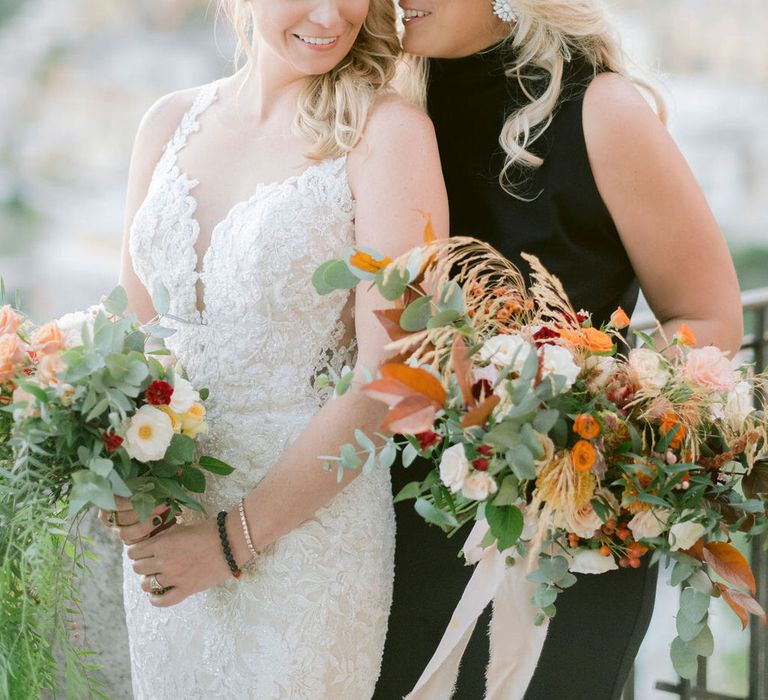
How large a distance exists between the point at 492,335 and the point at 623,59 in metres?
0.83

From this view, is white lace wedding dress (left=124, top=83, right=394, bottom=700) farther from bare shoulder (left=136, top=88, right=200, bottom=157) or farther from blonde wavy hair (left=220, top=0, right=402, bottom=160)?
bare shoulder (left=136, top=88, right=200, bottom=157)

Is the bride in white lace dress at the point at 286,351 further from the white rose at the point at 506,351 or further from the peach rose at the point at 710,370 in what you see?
the peach rose at the point at 710,370

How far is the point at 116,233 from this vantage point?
968 cm

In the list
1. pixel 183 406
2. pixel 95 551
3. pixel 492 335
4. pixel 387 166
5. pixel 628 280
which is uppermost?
pixel 387 166

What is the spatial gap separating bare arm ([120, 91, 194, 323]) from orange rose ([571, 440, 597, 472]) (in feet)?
3.50

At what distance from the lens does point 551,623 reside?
6.05 feet

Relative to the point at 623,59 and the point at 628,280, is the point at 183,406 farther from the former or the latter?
the point at 623,59

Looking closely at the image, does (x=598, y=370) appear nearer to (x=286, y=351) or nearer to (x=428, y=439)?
(x=428, y=439)

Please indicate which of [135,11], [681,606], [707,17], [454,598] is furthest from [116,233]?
[681,606]

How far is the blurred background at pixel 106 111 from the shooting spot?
8562 mm

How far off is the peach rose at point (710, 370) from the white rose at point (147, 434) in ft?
2.45

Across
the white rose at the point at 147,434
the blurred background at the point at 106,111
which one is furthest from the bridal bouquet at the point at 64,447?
the blurred background at the point at 106,111

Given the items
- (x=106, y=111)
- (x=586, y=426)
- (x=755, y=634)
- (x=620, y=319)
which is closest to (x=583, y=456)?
(x=586, y=426)

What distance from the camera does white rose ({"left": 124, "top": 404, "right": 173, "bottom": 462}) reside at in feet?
4.82
